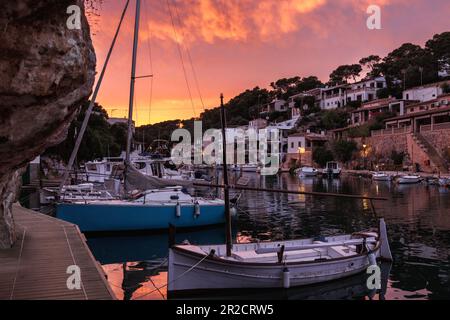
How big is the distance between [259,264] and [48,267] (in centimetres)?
606

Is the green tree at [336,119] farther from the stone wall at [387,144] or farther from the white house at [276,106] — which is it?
the white house at [276,106]

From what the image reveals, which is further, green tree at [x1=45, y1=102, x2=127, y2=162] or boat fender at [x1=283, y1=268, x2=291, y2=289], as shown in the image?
green tree at [x1=45, y1=102, x2=127, y2=162]

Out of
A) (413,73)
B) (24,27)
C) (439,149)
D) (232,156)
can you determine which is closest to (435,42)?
(413,73)

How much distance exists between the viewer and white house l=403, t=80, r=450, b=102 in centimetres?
8444

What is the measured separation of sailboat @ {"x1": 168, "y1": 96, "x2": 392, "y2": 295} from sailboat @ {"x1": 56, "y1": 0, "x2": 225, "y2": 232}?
27.2ft

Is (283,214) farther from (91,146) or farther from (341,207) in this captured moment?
(91,146)

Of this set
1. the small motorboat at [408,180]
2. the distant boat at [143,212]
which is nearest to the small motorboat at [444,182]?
the small motorboat at [408,180]

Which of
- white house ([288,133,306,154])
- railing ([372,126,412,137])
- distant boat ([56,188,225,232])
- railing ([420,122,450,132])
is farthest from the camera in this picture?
white house ([288,133,306,154])

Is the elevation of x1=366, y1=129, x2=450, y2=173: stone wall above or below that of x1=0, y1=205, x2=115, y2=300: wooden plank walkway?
above

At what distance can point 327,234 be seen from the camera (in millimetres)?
24094

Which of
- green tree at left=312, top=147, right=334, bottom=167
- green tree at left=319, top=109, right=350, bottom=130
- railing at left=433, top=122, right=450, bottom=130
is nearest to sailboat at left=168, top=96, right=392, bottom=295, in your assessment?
railing at left=433, top=122, right=450, bottom=130

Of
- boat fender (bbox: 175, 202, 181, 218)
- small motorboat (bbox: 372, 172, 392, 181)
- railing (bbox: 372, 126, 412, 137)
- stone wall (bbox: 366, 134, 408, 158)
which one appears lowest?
boat fender (bbox: 175, 202, 181, 218)

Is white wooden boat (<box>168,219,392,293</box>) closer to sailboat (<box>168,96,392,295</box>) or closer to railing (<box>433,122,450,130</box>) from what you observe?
sailboat (<box>168,96,392,295</box>)

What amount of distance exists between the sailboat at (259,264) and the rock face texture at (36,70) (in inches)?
269
